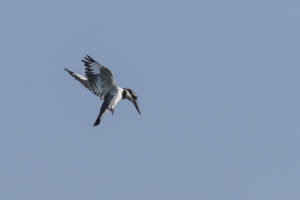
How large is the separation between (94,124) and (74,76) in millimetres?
5049

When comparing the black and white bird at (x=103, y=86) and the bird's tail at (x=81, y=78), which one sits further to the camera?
the bird's tail at (x=81, y=78)

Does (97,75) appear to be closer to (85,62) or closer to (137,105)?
(85,62)

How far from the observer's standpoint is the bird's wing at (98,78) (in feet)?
127

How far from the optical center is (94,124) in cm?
3903

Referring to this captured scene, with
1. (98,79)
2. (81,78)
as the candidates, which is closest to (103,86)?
(98,79)

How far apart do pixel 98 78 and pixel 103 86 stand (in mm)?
604

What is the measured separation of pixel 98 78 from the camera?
3966 cm

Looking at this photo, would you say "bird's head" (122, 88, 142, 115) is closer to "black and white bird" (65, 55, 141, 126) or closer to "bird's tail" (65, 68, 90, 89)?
"black and white bird" (65, 55, 141, 126)

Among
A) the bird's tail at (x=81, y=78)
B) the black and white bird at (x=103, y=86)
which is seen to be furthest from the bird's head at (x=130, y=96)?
the bird's tail at (x=81, y=78)

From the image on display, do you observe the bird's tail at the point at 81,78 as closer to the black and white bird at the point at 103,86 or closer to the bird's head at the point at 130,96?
the black and white bird at the point at 103,86

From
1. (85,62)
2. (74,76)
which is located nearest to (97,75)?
(85,62)

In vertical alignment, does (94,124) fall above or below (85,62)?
below

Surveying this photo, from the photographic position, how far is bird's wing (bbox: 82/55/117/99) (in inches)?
1528

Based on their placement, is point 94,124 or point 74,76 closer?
point 94,124
